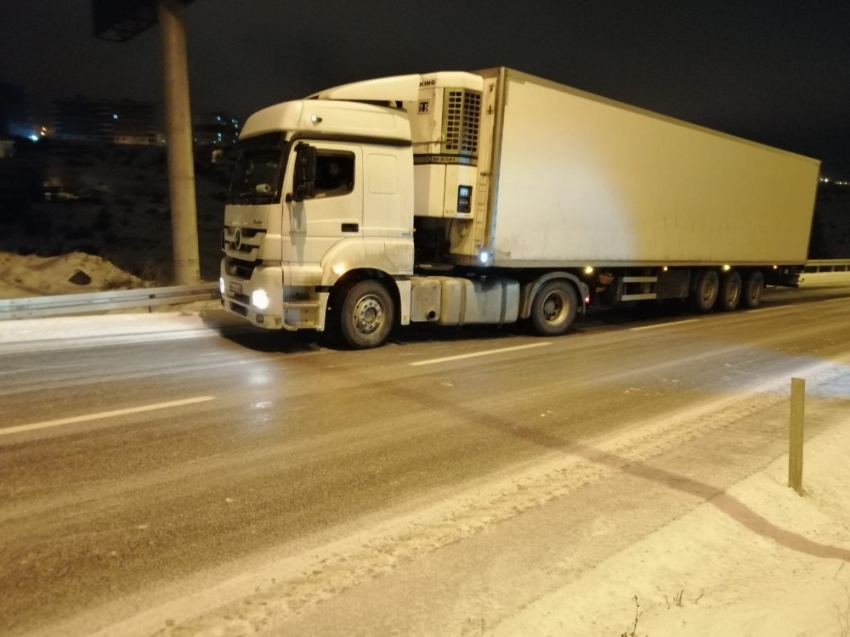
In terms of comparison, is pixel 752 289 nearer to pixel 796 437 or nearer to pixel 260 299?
pixel 796 437

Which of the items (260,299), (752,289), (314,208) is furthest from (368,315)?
(752,289)

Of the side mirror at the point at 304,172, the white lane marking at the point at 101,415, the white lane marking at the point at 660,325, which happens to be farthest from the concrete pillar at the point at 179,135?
the white lane marking at the point at 660,325

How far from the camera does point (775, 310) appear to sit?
17.2 m

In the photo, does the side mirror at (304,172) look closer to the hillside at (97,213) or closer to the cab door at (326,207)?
the cab door at (326,207)

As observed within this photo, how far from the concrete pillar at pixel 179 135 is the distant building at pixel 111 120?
8118 cm

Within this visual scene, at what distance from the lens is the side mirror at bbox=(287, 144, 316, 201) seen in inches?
328

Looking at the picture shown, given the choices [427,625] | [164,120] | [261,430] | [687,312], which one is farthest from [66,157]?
[427,625]

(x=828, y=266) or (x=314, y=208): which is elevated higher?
(x=314, y=208)

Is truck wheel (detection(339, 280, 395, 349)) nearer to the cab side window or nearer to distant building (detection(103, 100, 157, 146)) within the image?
the cab side window

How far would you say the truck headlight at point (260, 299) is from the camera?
854cm

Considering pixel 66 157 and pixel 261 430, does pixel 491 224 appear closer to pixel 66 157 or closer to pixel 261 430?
pixel 261 430

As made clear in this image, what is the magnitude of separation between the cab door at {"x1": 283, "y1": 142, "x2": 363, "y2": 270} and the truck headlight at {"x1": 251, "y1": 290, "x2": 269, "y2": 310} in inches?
22.1

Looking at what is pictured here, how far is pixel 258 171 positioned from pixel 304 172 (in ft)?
3.38

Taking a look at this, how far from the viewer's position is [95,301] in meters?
10.9
